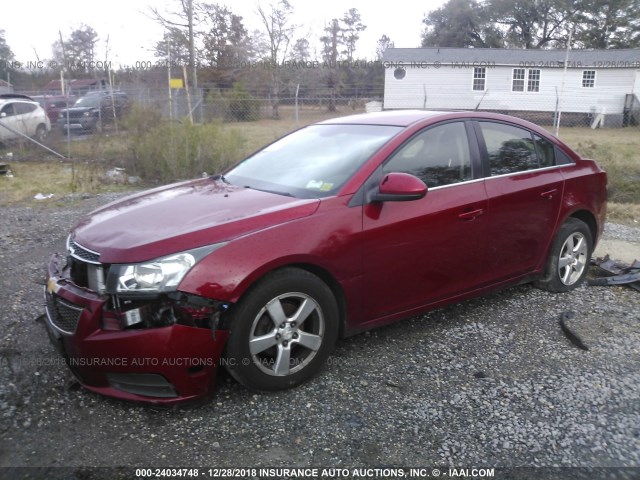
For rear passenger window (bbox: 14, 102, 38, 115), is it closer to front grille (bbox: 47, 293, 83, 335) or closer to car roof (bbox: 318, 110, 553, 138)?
car roof (bbox: 318, 110, 553, 138)

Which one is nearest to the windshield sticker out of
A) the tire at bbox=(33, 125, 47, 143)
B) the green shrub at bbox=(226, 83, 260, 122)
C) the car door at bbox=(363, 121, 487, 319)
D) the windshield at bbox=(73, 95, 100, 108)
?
the car door at bbox=(363, 121, 487, 319)

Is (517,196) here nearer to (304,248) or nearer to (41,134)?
(304,248)

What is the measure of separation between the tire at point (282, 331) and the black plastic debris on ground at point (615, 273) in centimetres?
324

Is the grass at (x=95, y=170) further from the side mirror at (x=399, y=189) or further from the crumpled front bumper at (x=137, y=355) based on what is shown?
the crumpled front bumper at (x=137, y=355)

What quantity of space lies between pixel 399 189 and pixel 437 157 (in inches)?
30.9

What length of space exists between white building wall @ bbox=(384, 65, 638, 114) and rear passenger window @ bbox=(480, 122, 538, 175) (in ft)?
89.2

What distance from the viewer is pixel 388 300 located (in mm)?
3736

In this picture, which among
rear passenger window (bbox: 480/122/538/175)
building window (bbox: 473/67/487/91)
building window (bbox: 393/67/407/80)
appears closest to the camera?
rear passenger window (bbox: 480/122/538/175)

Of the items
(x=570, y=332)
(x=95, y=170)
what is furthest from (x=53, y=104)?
(x=570, y=332)

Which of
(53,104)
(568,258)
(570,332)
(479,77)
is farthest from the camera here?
(479,77)

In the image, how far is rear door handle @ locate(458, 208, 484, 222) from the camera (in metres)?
4.01

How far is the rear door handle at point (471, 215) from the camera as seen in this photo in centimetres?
401

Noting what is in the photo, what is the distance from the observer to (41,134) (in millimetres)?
15562

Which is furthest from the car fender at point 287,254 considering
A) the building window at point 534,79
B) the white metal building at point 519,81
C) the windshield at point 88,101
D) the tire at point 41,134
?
the building window at point 534,79
